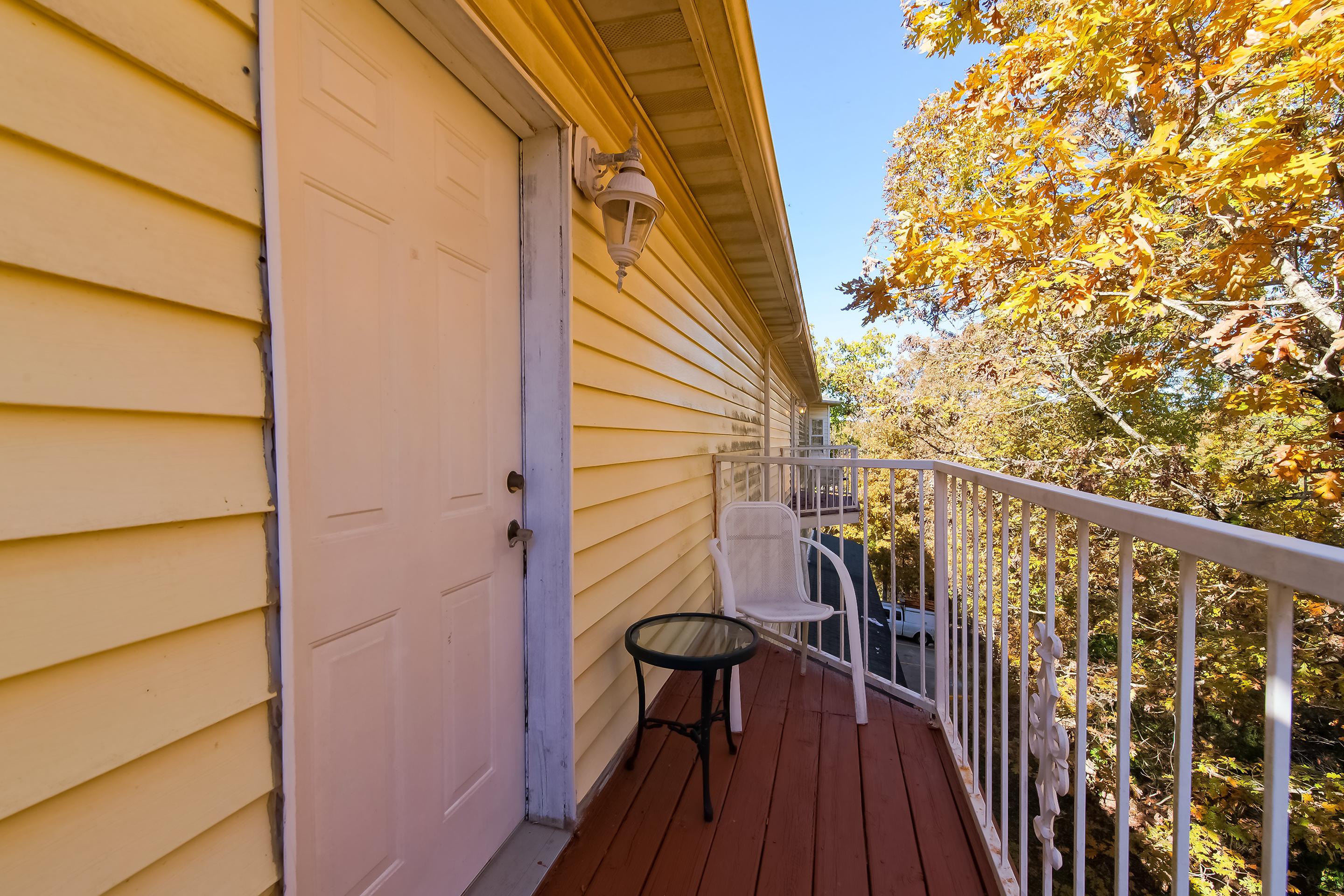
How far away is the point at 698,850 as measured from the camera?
1.78 m

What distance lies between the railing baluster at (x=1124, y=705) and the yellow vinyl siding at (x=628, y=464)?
1381 mm

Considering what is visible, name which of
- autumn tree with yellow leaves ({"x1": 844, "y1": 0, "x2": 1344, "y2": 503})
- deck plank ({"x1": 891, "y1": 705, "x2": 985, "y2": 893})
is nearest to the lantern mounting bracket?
deck plank ({"x1": 891, "y1": 705, "x2": 985, "y2": 893})

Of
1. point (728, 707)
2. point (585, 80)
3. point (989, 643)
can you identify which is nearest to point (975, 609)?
point (989, 643)

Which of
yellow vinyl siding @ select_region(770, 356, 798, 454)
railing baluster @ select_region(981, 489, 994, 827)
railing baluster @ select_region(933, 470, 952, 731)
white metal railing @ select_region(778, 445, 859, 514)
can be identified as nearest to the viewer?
railing baluster @ select_region(981, 489, 994, 827)

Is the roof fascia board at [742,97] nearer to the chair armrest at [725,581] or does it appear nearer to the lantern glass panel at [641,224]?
the lantern glass panel at [641,224]

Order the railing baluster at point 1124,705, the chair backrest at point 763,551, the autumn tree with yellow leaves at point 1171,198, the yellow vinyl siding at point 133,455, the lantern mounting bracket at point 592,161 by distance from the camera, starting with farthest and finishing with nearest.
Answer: the autumn tree with yellow leaves at point 1171,198
the chair backrest at point 763,551
the lantern mounting bracket at point 592,161
the railing baluster at point 1124,705
the yellow vinyl siding at point 133,455

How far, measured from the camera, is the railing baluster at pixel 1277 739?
24.0 inches

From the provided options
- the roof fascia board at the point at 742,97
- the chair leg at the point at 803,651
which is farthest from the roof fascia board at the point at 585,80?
the chair leg at the point at 803,651

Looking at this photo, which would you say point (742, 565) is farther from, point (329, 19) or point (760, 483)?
point (760, 483)

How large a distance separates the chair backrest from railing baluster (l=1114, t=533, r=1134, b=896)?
6.45 ft

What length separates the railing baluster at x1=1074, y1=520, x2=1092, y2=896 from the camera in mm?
999

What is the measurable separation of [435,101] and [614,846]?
81.8 inches

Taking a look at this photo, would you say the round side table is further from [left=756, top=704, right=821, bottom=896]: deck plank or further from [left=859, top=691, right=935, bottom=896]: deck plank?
[left=859, top=691, right=935, bottom=896]: deck plank

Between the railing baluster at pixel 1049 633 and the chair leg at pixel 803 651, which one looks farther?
the chair leg at pixel 803 651
